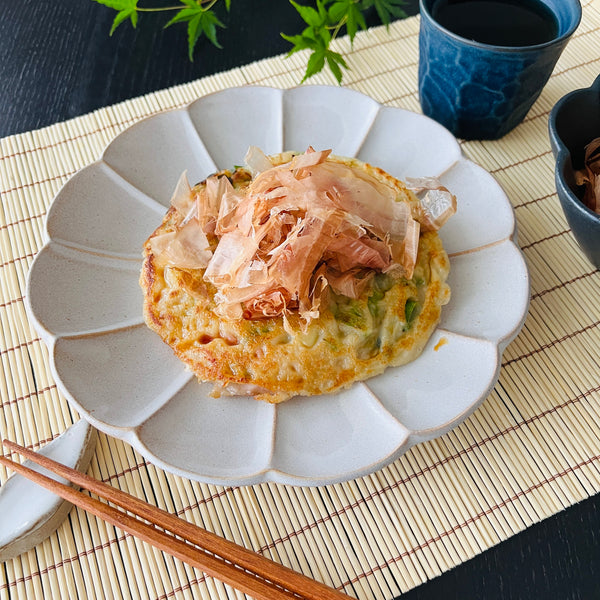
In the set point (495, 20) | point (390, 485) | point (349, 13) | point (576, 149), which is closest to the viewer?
point (390, 485)

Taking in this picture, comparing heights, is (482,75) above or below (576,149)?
above

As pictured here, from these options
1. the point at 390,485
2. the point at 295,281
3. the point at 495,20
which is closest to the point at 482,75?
the point at 495,20

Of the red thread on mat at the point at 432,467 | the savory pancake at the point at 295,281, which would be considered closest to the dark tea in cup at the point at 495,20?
the savory pancake at the point at 295,281

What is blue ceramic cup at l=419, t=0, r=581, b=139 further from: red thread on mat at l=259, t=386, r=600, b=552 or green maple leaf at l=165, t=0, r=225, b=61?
red thread on mat at l=259, t=386, r=600, b=552

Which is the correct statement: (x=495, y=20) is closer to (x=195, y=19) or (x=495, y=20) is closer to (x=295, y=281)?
(x=195, y=19)

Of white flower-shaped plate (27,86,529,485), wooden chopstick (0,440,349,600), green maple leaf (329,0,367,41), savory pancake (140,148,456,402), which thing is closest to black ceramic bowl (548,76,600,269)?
white flower-shaped plate (27,86,529,485)

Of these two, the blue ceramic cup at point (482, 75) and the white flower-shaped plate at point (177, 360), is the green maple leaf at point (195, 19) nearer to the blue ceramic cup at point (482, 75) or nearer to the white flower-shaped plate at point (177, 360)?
the white flower-shaped plate at point (177, 360)
